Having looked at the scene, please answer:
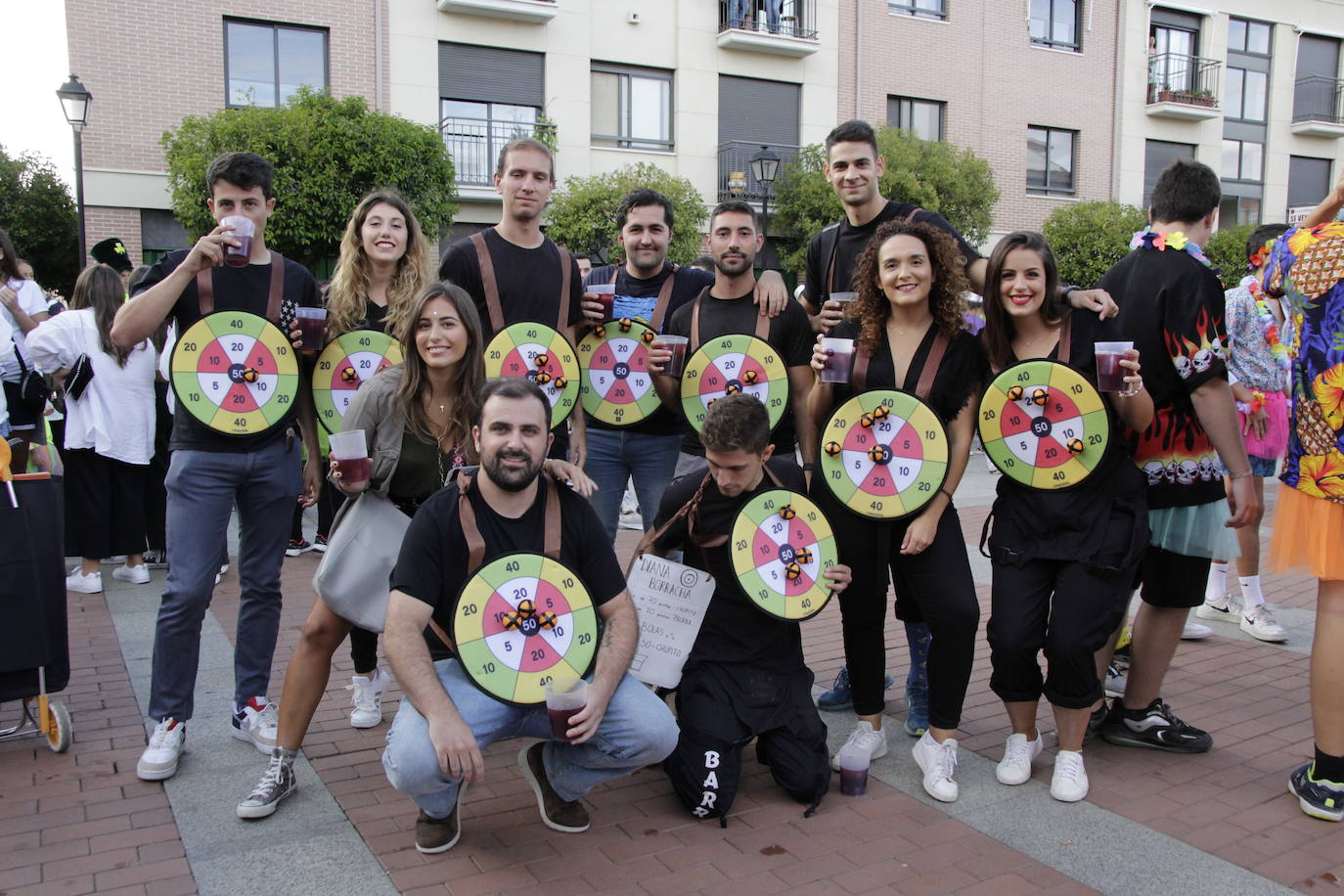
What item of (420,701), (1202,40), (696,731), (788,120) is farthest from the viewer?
(1202,40)

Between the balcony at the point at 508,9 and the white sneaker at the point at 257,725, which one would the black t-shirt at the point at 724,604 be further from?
the balcony at the point at 508,9

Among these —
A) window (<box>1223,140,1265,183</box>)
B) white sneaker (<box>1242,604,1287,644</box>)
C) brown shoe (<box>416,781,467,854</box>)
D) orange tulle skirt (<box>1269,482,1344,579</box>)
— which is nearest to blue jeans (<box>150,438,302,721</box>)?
brown shoe (<box>416,781,467,854</box>)

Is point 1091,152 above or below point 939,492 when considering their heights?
above

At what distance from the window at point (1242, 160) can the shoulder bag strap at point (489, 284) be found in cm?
2936

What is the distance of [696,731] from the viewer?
3686mm

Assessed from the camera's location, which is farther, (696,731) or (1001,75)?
(1001,75)

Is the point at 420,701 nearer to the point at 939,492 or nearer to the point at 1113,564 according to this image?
the point at 939,492

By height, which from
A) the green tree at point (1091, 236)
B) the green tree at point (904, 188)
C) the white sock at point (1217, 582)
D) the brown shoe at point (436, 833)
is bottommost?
the brown shoe at point (436, 833)

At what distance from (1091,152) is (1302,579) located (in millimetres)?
21854

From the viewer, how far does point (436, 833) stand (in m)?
3.31

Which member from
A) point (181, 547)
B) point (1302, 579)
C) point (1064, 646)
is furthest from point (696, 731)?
point (1302, 579)

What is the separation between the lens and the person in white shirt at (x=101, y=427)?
22.6ft

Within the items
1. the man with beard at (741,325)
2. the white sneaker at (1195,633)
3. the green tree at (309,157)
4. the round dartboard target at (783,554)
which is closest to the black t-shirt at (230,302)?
the man with beard at (741,325)

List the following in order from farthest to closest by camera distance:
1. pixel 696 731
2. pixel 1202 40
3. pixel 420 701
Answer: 1. pixel 1202 40
2. pixel 696 731
3. pixel 420 701
